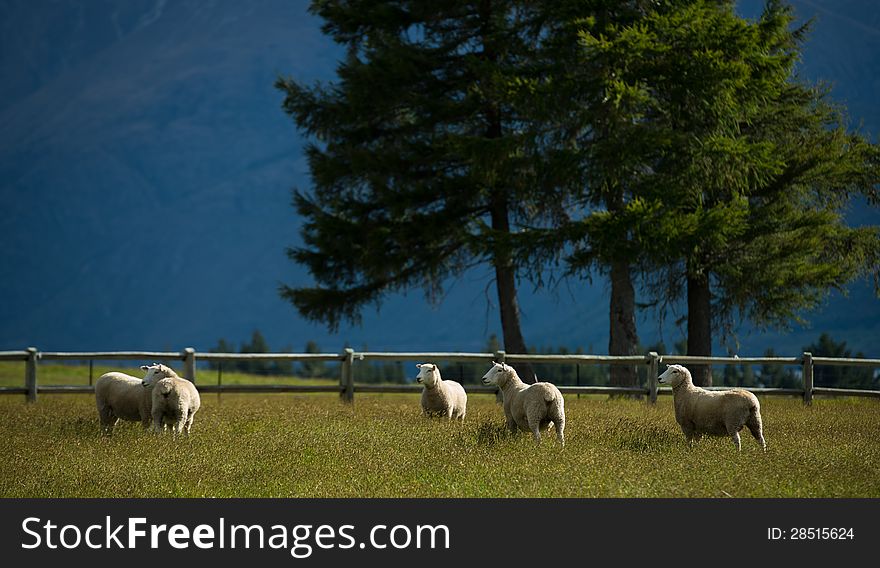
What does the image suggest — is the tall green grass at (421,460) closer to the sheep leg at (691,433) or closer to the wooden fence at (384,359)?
Answer: the sheep leg at (691,433)

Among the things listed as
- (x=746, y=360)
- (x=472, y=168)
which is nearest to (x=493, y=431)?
(x=746, y=360)

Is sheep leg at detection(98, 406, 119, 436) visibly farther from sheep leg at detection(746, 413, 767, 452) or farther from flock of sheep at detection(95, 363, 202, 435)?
sheep leg at detection(746, 413, 767, 452)

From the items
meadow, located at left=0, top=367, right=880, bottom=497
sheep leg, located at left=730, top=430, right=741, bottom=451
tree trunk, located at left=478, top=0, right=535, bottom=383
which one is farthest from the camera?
tree trunk, located at left=478, top=0, right=535, bottom=383

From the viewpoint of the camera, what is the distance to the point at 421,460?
41.3 ft

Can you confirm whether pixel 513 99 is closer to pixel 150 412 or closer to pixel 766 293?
pixel 766 293

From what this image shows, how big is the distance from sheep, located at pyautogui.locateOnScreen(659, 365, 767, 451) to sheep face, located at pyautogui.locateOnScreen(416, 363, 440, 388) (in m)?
3.79

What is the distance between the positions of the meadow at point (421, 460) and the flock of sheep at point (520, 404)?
26 cm

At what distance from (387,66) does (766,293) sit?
1099 centimetres

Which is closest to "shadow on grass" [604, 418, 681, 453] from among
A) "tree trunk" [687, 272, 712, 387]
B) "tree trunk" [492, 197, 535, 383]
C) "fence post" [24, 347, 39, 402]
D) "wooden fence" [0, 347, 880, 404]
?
"wooden fence" [0, 347, 880, 404]

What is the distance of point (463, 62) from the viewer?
28078mm

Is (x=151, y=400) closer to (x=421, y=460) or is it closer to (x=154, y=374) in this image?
(x=154, y=374)

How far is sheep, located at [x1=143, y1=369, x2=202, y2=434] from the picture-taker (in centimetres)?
1451

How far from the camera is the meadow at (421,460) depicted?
1080 cm

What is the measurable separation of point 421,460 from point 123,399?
5.08 m
